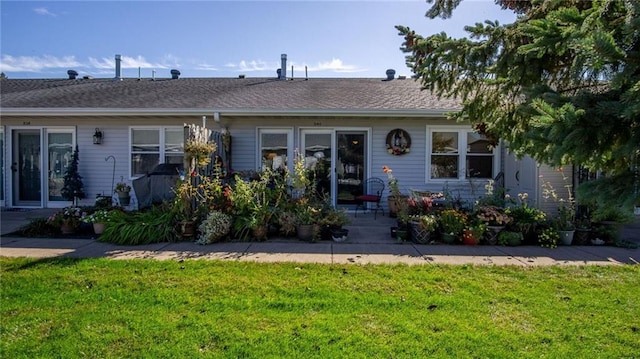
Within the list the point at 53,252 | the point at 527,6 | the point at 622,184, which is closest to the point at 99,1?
the point at 53,252

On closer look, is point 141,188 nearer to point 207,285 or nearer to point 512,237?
point 207,285

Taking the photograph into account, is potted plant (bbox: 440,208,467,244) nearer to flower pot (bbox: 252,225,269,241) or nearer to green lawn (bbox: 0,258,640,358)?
green lawn (bbox: 0,258,640,358)

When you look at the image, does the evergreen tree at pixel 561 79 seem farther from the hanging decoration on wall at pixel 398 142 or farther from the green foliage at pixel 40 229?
the green foliage at pixel 40 229

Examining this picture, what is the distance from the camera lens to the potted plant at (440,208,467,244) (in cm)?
561

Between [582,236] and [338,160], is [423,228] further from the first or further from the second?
[338,160]

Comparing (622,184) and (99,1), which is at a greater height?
(99,1)

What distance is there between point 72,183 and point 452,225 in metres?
8.89

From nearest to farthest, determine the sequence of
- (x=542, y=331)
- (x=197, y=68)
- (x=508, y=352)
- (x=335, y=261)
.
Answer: (x=508, y=352) → (x=542, y=331) → (x=335, y=261) → (x=197, y=68)

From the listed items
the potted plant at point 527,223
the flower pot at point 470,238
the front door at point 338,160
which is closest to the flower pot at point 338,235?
the flower pot at point 470,238

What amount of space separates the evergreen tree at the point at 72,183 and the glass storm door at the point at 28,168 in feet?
3.81

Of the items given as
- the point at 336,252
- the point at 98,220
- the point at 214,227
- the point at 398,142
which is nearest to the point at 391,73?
the point at 398,142

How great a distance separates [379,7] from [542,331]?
5.40m

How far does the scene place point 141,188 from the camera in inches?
285

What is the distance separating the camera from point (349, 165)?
8.89 m
